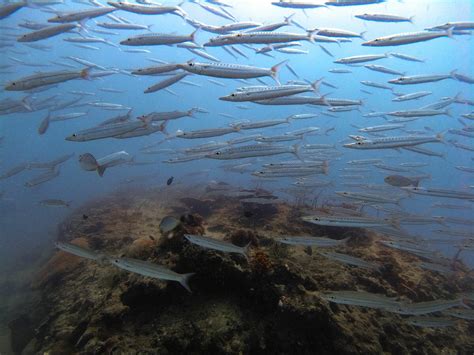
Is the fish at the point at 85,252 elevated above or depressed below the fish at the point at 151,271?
below

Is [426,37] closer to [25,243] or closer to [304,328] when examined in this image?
[304,328]

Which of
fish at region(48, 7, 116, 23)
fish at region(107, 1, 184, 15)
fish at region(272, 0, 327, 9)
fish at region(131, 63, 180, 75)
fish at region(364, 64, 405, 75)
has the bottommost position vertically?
fish at region(364, 64, 405, 75)

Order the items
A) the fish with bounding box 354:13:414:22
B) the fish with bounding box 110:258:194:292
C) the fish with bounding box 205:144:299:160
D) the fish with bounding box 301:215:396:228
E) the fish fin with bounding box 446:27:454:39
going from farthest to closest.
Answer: the fish with bounding box 354:13:414:22 < the fish fin with bounding box 446:27:454:39 < the fish with bounding box 205:144:299:160 < the fish with bounding box 301:215:396:228 < the fish with bounding box 110:258:194:292

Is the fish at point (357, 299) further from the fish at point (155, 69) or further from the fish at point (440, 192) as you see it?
the fish at point (155, 69)

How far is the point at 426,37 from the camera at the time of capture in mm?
7094

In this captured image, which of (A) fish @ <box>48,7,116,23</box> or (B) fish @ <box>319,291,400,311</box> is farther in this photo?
(A) fish @ <box>48,7,116,23</box>

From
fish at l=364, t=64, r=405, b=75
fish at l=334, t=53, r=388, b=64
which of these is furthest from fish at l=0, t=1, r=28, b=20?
fish at l=364, t=64, r=405, b=75

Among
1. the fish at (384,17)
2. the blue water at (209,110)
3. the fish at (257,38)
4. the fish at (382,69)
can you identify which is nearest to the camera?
the fish at (257,38)

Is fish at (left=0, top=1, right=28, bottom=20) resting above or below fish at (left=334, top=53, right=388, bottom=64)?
above

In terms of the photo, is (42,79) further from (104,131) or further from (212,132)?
(212,132)

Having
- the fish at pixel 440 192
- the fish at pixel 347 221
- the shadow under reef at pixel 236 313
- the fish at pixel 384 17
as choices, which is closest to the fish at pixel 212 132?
the shadow under reef at pixel 236 313

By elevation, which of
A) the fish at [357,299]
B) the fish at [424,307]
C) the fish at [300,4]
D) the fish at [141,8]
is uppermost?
the fish at [300,4]

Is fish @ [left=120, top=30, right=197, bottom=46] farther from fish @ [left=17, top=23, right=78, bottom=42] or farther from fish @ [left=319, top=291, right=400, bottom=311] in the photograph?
fish @ [left=319, top=291, right=400, bottom=311]

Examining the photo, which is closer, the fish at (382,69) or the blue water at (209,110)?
the fish at (382,69)
